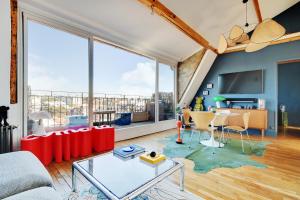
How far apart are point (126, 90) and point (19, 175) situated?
3995 millimetres

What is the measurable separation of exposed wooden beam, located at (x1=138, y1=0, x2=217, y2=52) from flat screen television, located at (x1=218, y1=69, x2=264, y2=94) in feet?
4.74

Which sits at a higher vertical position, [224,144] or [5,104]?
[5,104]

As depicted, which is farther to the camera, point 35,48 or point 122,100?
point 122,100

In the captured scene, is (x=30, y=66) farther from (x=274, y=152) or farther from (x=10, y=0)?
(x=274, y=152)

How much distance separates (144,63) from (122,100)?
152cm

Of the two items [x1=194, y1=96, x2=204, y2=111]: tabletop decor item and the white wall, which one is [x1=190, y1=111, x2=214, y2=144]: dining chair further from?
the white wall

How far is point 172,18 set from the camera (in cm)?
309

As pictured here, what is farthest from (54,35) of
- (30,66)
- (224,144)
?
(224,144)

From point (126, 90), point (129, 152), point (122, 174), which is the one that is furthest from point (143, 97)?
point (122, 174)

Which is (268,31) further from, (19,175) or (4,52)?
(4,52)

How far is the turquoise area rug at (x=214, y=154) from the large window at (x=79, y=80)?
1.73m

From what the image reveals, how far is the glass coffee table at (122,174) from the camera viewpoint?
3.89ft

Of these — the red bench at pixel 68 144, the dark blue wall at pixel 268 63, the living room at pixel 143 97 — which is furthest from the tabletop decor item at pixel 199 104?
the red bench at pixel 68 144

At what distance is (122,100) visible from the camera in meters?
5.38
